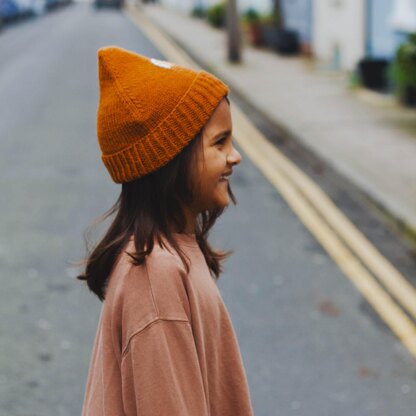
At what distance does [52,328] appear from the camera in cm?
494

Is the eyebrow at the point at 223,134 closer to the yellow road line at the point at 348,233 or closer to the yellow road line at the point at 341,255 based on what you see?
the yellow road line at the point at 341,255

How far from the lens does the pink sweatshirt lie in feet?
5.76

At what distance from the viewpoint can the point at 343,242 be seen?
21.2 feet

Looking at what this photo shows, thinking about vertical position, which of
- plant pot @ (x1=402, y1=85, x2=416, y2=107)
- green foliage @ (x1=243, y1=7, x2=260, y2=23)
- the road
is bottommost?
green foliage @ (x1=243, y1=7, x2=260, y2=23)

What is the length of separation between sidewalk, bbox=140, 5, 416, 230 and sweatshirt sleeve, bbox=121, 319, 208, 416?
4.86 m

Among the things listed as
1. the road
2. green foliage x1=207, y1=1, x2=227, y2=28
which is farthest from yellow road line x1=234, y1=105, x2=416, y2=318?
green foliage x1=207, y1=1, x2=227, y2=28

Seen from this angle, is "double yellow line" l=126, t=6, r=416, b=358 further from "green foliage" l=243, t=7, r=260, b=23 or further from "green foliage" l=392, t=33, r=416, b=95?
"green foliage" l=243, t=7, r=260, b=23

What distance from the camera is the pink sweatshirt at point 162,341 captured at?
1.76 m

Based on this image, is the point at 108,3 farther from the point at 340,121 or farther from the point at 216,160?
the point at 216,160

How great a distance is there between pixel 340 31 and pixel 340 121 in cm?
657

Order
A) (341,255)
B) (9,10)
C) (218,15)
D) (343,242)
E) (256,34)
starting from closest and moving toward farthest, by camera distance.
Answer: (341,255)
(343,242)
(256,34)
(218,15)
(9,10)

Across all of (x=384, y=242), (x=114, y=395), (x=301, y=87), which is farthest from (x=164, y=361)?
(x=301, y=87)

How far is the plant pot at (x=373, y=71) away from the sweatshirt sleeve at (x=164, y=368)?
12.2m

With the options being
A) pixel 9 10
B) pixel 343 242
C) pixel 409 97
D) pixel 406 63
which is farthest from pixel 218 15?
pixel 343 242
